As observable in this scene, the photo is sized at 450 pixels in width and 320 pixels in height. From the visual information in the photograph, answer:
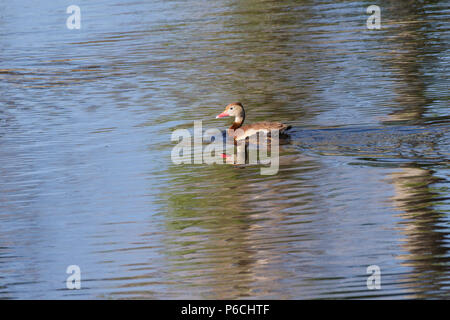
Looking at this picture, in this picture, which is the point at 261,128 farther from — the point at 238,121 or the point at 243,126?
the point at 238,121

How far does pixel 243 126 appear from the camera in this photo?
1426 cm

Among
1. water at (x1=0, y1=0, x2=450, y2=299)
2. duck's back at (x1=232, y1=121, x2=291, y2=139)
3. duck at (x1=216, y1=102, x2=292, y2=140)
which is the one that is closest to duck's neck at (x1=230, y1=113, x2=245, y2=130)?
duck at (x1=216, y1=102, x2=292, y2=140)

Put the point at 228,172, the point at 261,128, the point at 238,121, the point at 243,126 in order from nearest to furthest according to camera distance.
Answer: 1. the point at 228,172
2. the point at 261,128
3. the point at 243,126
4. the point at 238,121

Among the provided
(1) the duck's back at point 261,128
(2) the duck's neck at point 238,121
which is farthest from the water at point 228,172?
(2) the duck's neck at point 238,121

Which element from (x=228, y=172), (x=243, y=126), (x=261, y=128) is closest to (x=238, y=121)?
(x=243, y=126)

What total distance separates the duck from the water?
1.26 feet

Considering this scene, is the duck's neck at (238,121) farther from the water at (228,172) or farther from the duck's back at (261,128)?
the water at (228,172)

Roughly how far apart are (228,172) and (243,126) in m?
2.19

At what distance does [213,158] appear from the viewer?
517 inches

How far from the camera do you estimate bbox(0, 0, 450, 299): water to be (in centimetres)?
848

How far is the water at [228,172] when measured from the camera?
8.48 metres

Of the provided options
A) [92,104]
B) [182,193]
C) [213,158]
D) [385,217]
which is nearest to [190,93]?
[92,104]

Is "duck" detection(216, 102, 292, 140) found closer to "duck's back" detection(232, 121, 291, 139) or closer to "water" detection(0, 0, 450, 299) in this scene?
"duck's back" detection(232, 121, 291, 139)

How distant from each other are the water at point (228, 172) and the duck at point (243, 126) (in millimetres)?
385
